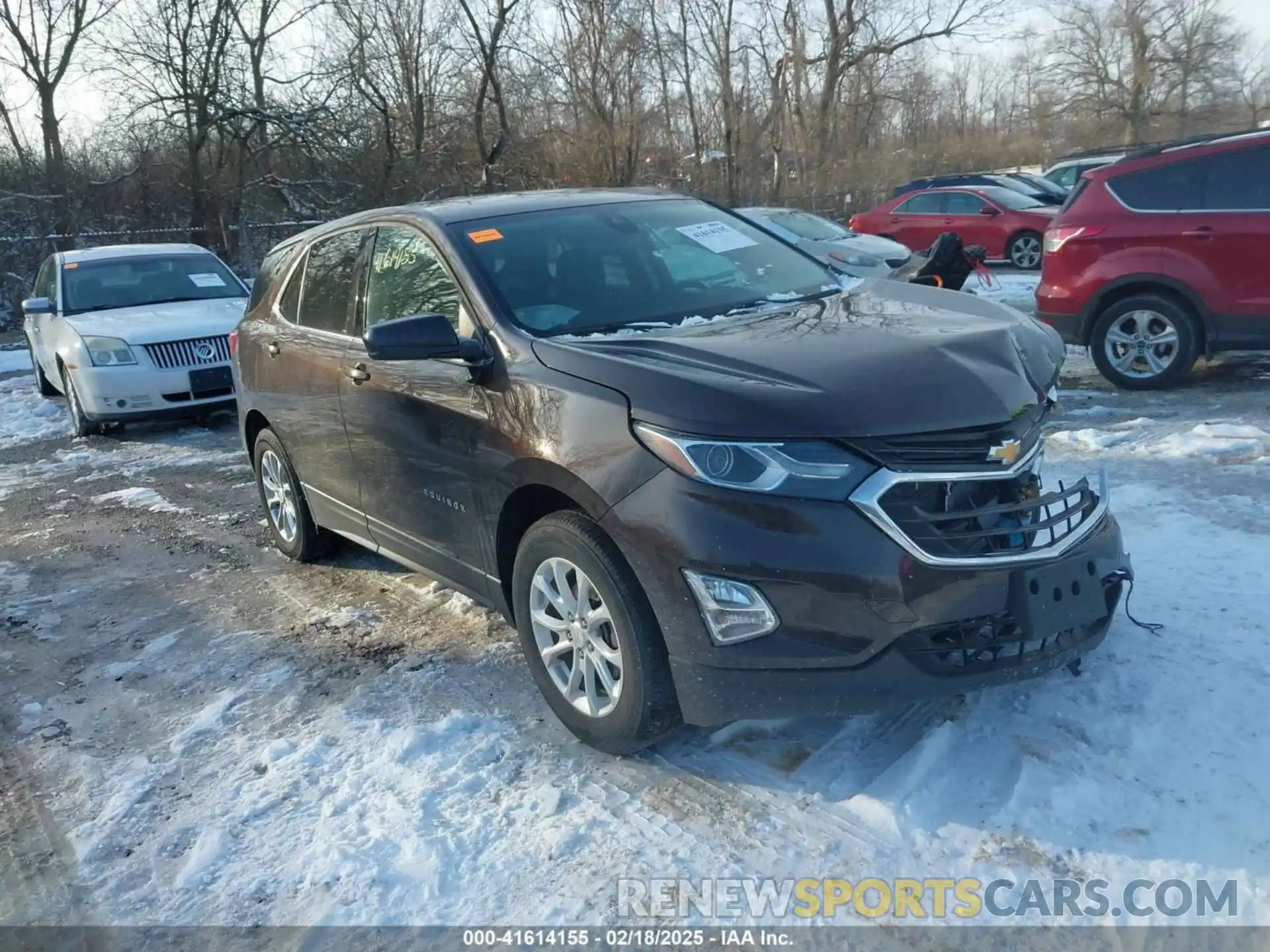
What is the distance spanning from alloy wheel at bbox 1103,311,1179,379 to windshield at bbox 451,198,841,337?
441 cm

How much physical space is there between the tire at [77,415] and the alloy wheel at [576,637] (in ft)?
24.5

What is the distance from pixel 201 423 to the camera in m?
10.1

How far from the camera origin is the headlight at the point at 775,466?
2902 mm

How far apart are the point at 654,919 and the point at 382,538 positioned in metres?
2.36

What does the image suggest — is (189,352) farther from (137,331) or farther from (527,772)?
(527,772)

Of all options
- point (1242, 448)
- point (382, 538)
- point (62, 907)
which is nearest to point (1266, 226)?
point (1242, 448)

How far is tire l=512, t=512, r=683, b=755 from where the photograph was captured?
317 centimetres

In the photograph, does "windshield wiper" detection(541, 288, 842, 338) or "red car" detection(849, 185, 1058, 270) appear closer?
"windshield wiper" detection(541, 288, 842, 338)

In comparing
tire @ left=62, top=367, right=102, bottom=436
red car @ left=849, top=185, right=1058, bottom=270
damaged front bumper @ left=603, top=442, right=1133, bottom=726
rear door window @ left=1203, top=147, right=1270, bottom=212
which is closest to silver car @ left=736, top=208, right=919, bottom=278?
red car @ left=849, top=185, right=1058, bottom=270

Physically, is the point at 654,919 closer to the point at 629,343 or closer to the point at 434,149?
the point at 629,343

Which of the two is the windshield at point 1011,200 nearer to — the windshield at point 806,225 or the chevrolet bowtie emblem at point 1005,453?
the windshield at point 806,225

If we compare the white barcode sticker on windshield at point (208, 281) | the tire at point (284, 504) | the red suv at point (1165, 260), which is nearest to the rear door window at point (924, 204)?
the red suv at point (1165, 260)

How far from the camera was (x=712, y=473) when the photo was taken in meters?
2.97

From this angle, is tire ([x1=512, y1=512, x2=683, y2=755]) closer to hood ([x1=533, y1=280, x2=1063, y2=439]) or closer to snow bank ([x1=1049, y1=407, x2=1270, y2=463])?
hood ([x1=533, y1=280, x2=1063, y2=439])
